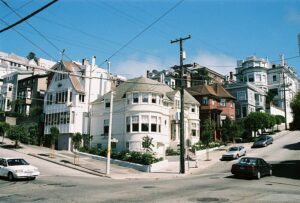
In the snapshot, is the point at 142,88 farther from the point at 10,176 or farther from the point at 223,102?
the point at 10,176

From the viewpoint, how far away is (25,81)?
64.8 m

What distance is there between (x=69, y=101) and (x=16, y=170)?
24773 mm

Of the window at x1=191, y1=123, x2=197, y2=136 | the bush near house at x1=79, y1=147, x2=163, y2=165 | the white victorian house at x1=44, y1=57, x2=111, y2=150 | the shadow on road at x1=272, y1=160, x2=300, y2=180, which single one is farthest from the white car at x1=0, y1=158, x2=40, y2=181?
the window at x1=191, y1=123, x2=197, y2=136

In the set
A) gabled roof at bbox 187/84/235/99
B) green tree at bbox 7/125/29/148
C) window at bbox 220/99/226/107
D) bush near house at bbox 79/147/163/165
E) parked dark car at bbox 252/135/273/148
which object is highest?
gabled roof at bbox 187/84/235/99

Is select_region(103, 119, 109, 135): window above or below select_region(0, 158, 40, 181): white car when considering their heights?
above

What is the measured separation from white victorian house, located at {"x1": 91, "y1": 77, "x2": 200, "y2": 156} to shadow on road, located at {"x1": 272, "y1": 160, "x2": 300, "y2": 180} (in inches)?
489

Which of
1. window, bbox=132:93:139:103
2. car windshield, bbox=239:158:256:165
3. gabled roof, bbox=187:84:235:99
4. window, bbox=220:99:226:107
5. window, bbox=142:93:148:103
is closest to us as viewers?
car windshield, bbox=239:158:256:165

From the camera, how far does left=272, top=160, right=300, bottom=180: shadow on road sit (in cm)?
2564

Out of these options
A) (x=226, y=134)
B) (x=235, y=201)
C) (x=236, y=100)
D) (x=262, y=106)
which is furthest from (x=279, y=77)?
(x=235, y=201)

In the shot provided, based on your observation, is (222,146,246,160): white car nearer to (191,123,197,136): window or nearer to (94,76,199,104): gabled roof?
(94,76,199,104): gabled roof

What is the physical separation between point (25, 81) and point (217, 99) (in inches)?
1484

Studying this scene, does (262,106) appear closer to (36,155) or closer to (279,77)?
(279,77)

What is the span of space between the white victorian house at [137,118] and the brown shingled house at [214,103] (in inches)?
386

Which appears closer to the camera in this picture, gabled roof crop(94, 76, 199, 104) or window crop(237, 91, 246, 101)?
gabled roof crop(94, 76, 199, 104)
